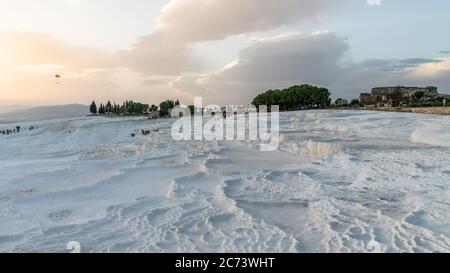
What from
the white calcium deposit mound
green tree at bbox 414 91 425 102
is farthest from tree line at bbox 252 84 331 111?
the white calcium deposit mound

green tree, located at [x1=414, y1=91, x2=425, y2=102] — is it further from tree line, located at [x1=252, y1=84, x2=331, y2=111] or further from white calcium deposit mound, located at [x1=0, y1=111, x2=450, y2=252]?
white calcium deposit mound, located at [x1=0, y1=111, x2=450, y2=252]

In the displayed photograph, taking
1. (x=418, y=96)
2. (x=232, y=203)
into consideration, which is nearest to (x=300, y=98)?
(x=418, y=96)

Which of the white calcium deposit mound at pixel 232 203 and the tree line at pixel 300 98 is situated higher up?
the tree line at pixel 300 98

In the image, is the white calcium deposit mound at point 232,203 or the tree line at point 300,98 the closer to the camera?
the white calcium deposit mound at point 232,203

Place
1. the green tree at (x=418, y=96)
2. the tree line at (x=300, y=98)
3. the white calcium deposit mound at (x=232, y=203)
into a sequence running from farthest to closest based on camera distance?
the tree line at (x=300, y=98)
the green tree at (x=418, y=96)
the white calcium deposit mound at (x=232, y=203)

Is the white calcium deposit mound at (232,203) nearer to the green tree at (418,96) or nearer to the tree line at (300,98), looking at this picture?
the green tree at (418,96)

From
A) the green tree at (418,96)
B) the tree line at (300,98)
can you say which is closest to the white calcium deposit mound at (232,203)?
the green tree at (418,96)

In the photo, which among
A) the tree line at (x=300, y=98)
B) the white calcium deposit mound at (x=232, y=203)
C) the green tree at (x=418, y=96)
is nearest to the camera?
the white calcium deposit mound at (x=232, y=203)

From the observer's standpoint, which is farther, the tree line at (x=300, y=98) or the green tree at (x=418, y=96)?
the tree line at (x=300, y=98)

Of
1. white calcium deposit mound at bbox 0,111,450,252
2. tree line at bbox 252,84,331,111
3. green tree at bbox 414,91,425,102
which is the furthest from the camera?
tree line at bbox 252,84,331,111

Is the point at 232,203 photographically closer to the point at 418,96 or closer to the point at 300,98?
the point at 418,96
